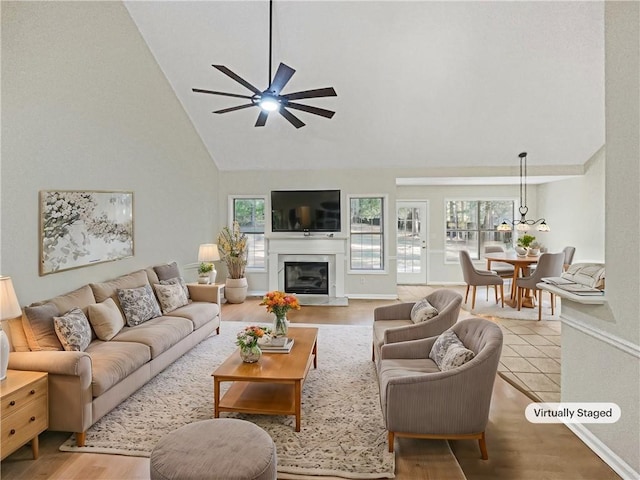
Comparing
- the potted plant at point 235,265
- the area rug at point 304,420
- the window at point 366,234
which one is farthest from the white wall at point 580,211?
the potted plant at point 235,265

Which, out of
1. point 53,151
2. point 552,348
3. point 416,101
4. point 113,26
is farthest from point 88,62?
point 552,348

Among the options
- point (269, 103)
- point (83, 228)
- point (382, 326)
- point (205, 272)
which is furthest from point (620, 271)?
point (205, 272)

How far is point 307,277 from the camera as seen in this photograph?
798 cm

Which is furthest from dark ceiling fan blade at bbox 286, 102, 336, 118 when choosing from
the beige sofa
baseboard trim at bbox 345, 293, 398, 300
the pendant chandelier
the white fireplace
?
the pendant chandelier

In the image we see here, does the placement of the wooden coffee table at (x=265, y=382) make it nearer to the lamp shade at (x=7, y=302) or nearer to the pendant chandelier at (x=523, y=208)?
the lamp shade at (x=7, y=302)

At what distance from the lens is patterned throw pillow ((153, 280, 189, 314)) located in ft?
15.8

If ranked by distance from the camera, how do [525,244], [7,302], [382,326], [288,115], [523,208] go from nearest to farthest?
[7,302], [382,326], [288,115], [525,244], [523,208]

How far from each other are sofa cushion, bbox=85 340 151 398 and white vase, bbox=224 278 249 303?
12.1 ft

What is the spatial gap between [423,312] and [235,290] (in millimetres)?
4350

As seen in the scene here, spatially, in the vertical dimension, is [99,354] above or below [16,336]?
below

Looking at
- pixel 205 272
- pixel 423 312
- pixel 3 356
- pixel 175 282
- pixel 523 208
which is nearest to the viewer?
pixel 3 356

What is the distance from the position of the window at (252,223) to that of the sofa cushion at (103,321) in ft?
14.3

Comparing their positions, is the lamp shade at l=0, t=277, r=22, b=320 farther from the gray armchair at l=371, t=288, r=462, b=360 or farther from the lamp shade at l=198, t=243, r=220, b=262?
the lamp shade at l=198, t=243, r=220, b=262

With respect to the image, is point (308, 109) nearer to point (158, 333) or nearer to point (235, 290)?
point (158, 333)
